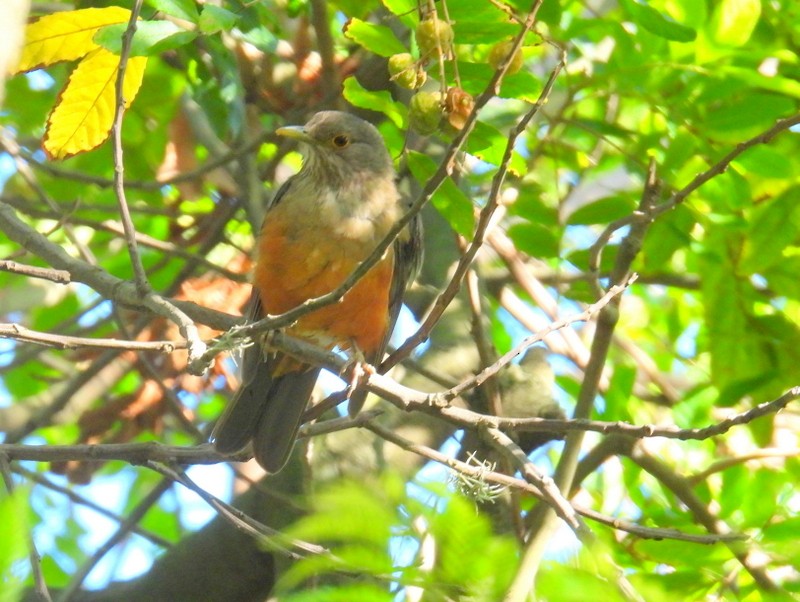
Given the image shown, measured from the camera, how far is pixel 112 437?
19.8 ft

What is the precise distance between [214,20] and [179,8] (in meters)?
0.17

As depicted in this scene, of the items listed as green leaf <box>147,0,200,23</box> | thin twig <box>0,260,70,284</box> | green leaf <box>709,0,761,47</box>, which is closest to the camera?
thin twig <box>0,260,70,284</box>

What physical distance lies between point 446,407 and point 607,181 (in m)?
4.62

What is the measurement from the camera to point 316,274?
16.0 feet

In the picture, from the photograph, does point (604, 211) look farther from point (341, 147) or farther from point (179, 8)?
point (179, 8)

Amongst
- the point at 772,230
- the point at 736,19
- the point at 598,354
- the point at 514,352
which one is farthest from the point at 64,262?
the point at 772,230

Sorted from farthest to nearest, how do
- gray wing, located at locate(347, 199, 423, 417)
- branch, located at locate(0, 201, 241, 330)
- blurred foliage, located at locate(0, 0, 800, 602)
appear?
gray wing, located at locate(347, 199, 423, 417) < branch, located at locate(0, 201, 241, 330) < blurred foliage, located at locate(0, 0, 800, 602)

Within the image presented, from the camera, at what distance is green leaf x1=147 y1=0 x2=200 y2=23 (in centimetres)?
340

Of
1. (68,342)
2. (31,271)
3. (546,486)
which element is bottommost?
(546,486)

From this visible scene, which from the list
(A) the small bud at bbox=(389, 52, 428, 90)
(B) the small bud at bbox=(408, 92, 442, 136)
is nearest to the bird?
(A) the small bud at bbox=(389, 52, 428, 90)

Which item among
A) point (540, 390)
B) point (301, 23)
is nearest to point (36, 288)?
point (301, 23)

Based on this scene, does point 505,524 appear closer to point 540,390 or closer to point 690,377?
point 540,390

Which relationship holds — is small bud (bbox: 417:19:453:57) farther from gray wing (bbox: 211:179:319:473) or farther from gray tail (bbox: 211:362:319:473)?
gray tail (bbox: 211:362:319:473)

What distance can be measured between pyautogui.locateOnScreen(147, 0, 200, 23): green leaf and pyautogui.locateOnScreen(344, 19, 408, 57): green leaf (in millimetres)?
557
